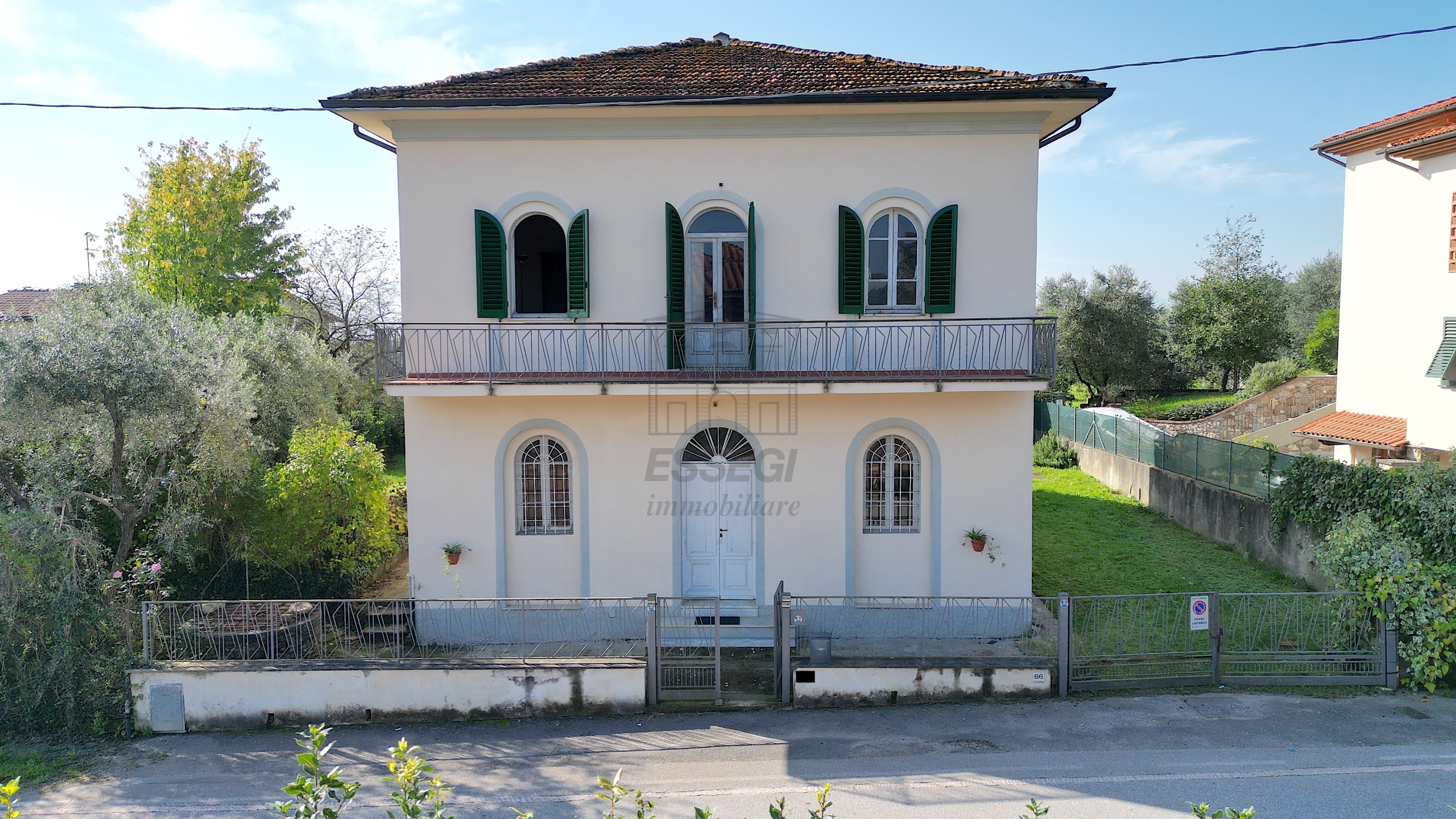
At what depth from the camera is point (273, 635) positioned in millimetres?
8961

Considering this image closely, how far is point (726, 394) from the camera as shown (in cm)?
1041

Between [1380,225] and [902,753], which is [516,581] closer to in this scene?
[902,753]

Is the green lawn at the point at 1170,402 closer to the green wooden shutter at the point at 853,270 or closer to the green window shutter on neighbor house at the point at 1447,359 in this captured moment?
the green window shutter on neighbor house at the point at 1447,359

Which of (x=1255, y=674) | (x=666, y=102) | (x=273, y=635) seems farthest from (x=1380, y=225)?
(x=273, y=635)

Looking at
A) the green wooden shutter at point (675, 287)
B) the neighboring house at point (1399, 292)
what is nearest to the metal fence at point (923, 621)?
the green wooden shutter at point (675, 287)

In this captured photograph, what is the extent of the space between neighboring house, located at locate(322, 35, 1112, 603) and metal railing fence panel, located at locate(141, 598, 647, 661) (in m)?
0.44

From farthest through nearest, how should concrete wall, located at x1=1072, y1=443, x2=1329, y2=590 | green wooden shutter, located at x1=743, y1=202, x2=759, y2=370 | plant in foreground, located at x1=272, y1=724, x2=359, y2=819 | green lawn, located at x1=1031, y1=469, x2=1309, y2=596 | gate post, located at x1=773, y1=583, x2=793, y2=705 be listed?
concrete wall, located at x1=1072, y1=443, x2=1329, y2=590, green lawn, located at x1=1031, y1=469, x2=1309, y2=596, green wooden shutter, located at x1=743, y1=202, x2=759, y2=370, gate post, located at x1=773, y1=583, x2=793, y2=705, plant in foreground, located at x1=272, y1=724, x2=359, y2=819

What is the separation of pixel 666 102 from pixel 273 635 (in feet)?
25.9

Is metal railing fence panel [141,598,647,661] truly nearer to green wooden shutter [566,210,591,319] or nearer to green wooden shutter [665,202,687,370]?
green wooden shutter [665,202,687,370]

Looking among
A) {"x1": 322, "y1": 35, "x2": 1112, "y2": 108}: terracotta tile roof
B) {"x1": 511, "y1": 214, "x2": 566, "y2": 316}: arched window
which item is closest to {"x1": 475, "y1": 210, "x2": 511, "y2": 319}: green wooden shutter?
{"x1": 511, "y1": 214, "x2": 566, "y2": 316}: arched window

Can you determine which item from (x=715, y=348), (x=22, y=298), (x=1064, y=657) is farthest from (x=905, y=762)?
(x=22, y=298)

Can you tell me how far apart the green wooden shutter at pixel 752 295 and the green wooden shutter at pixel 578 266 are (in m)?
2.19

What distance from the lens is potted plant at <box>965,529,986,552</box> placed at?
34.8 feet

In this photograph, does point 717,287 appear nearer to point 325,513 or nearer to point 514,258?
point 514,258
